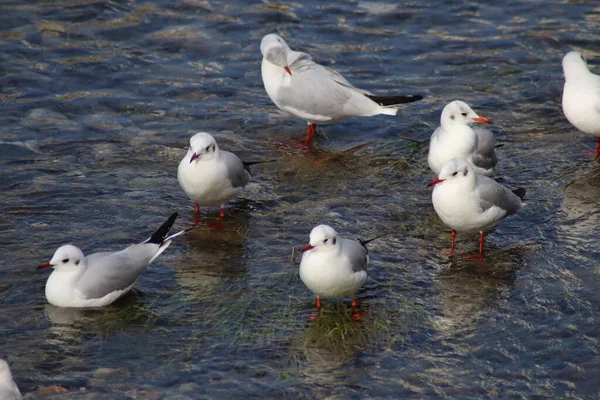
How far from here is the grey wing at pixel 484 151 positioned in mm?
9508

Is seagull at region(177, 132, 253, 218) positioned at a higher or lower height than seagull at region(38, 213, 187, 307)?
higher

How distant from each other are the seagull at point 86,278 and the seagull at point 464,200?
8.65 feet

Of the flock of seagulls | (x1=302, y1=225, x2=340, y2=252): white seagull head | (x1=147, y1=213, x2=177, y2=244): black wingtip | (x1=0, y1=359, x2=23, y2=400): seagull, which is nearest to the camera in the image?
(x1=0, y1=359, x2=23, y2=400): seagull

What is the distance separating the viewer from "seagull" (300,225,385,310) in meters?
6.97

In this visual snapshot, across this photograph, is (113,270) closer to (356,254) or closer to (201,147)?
(201,147)

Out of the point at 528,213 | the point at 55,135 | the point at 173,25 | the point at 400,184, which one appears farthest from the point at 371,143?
the point at 173,25

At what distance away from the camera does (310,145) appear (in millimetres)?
11297

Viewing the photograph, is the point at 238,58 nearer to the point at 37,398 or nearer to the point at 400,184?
the point at 400,184

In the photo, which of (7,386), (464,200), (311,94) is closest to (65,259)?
(7,386)

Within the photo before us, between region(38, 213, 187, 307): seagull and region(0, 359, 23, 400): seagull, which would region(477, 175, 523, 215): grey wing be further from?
region(0, 359, 23, 400): seagull

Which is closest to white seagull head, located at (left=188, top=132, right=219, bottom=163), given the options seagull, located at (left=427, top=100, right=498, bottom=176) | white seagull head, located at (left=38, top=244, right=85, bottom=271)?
white seagull head, located at (left=38, top=244, right=85, bottom=271)

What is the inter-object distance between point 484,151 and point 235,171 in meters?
2.52

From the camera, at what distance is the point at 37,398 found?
6.25 metres

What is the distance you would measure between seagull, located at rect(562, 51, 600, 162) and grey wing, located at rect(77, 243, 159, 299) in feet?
16.5
